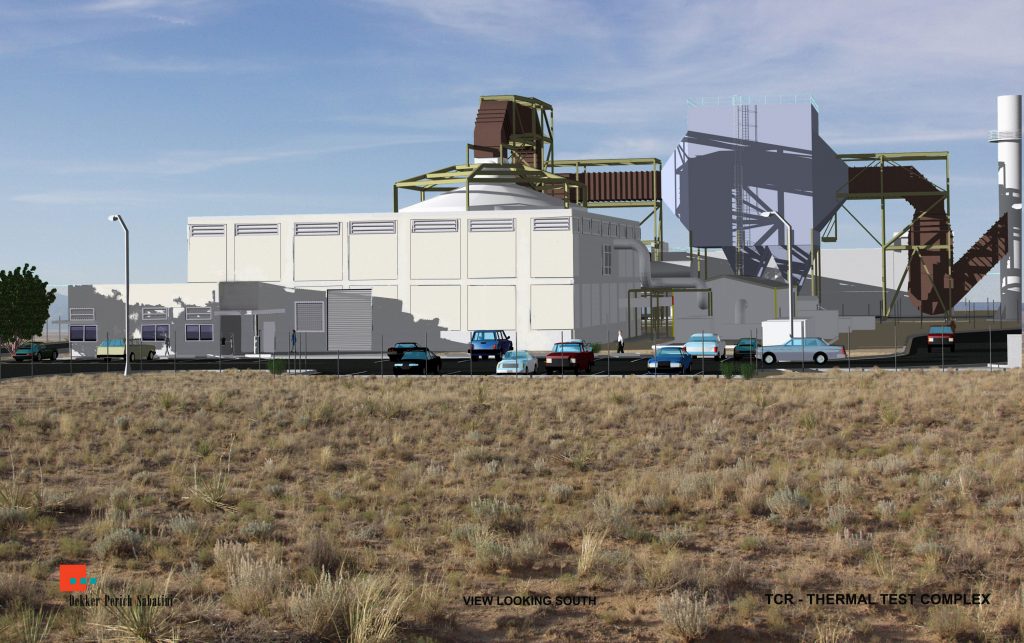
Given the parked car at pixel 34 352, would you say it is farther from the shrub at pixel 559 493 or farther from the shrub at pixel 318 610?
the shrub at pixel 318 610

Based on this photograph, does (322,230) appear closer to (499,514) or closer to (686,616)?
(499,514)

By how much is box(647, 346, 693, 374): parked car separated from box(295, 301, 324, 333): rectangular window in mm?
36269

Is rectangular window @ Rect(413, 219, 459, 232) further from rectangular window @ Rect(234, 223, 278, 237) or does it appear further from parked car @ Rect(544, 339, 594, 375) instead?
parked car @ Rect(544, 339, 594, 375)

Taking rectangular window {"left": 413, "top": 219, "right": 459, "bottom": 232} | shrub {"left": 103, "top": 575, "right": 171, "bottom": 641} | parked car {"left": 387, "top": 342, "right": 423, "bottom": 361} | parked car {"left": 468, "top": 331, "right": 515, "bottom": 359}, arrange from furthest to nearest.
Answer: rectangular window {"left": 413, "top": 219, "right": 459, "bottom": 232} < parked car {"left": 468, "top": 331, "right": 515, "bottom": 359} < parked car {"left": 387, "top": 342, "right": 423, "bottom": 361} < shrub {"left": 103, "top": 575, "right": 171, "bottom": 641}

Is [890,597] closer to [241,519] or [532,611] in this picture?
[532,611]

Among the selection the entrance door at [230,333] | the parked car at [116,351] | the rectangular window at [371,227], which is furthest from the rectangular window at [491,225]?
the parked car at [116,351]

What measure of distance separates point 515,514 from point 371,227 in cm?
6110

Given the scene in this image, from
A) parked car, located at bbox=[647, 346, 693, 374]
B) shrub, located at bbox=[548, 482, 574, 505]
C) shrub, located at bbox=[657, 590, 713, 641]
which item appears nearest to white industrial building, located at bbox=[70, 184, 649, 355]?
parked car, located at bbox=[647, 346, 693, 374]

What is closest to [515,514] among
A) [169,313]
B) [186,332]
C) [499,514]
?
[499,514]

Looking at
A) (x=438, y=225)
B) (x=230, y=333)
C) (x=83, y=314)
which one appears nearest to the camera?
(x=438, y=225)

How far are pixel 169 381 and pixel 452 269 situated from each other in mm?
33041

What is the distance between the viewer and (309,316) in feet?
254

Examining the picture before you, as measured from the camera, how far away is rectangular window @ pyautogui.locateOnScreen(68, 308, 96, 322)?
7619cm

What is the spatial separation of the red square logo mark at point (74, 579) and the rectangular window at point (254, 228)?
218ft
